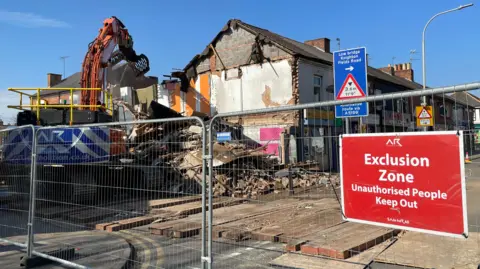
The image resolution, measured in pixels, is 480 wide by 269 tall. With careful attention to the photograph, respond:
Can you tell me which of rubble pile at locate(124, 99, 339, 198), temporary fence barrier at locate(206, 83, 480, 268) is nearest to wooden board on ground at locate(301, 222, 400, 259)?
temporary fence barrier at locate(206, 83, 480, 268)

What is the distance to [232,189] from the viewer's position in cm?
1147

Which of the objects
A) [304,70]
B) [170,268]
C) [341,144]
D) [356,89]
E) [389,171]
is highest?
[304,70]

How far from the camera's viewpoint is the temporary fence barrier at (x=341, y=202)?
10.6ft

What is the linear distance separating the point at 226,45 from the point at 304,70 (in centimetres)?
622

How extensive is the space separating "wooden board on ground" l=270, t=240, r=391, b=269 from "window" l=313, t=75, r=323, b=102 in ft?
65.2

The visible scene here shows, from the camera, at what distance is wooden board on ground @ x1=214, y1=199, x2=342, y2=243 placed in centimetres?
756

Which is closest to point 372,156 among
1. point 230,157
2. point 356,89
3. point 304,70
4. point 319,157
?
point 319,157

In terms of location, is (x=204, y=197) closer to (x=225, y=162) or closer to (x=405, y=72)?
(x=225, y=162)

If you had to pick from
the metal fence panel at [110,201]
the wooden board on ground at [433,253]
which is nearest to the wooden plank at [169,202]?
the metal fence panel at [110,201]

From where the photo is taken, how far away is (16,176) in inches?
334

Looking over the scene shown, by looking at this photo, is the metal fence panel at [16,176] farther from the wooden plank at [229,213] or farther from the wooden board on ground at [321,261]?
the wooden board on ground at [321,261]

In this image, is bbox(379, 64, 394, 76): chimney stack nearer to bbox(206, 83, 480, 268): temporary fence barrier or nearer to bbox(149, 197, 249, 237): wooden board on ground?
bbox(206, 83, 480, 268): temporary fence barrier

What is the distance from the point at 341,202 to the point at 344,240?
3.15 meters

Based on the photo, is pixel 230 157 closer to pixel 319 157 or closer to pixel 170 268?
pixel 170 268
